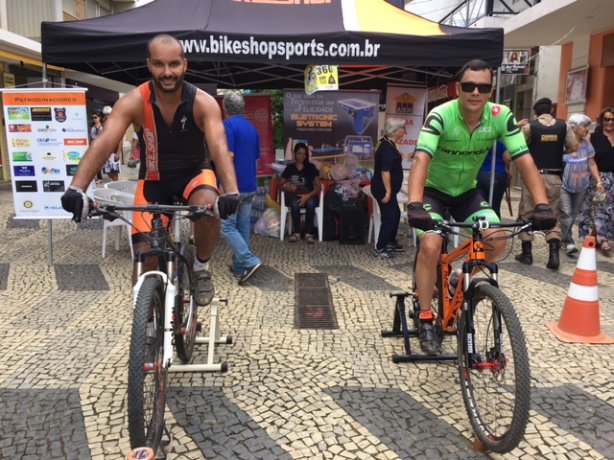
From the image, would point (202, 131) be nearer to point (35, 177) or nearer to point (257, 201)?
point (35, 177)

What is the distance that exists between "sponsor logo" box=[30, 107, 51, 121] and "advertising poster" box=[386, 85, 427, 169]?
5108 millimetres

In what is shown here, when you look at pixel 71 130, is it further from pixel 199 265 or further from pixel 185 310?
pixel 185 310

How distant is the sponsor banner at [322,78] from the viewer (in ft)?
19.5

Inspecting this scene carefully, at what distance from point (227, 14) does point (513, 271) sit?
4.36 metres

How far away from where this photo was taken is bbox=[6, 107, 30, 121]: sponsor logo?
5.99 metres

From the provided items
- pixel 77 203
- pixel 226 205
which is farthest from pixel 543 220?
pixel 77 203

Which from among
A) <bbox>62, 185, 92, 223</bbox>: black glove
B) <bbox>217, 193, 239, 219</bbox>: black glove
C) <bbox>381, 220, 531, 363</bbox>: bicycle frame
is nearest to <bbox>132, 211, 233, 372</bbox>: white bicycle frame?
<bbox>217, 193, 239, 219</bbox>: black glove

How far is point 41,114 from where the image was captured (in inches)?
237

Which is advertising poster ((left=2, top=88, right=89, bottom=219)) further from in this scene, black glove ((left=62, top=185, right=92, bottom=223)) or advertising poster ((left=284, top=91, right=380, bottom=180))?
black glove ((left=62, top=185, right=92, bottom=223))

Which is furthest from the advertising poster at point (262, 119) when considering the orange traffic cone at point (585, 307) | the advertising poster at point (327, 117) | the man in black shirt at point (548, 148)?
the orange traffic cone at point (585, 307)

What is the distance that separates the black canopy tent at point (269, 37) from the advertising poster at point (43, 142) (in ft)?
1.53

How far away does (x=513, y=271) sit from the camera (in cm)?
629

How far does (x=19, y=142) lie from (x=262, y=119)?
411 centimetres

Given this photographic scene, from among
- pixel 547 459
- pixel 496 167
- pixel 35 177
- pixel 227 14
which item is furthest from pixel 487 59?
pixel 35 177
